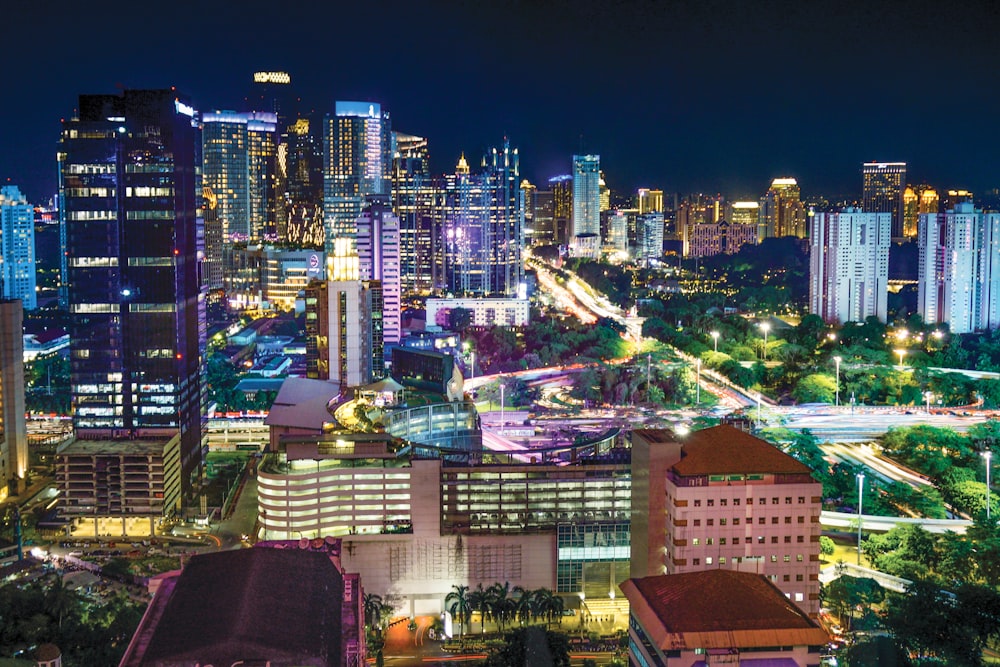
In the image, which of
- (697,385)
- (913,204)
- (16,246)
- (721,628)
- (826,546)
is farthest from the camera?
(913,204)

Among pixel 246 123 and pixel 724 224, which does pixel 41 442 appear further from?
pixel 724 224

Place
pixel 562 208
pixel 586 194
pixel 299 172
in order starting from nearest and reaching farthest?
pixel 299 172, pixel 586 194, pixel 562 208

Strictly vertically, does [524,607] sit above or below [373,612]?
above

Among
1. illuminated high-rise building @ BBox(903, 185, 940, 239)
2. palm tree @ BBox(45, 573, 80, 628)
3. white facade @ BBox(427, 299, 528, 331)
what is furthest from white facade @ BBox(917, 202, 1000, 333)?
palm tree @ BBox(45, 573, 80, 628)

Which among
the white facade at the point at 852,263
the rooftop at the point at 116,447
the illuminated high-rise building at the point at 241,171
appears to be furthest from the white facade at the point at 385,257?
the illuminated high-rise building at the point at 241,171

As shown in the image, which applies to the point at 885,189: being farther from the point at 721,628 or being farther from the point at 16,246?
the point at 721,628

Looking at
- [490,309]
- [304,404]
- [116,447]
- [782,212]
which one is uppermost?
[782,212]

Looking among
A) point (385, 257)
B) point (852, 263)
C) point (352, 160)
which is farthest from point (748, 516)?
point (352, 160)
